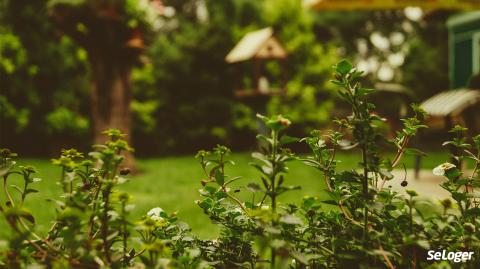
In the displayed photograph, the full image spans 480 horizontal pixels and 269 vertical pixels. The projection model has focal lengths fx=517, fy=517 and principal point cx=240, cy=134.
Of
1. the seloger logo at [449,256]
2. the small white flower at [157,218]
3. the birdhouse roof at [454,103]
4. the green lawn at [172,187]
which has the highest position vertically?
the birdhouse roof at [454,103]

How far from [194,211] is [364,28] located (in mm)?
19620

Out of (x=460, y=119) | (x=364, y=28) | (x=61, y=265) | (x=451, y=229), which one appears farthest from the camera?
(x=364, y=28)

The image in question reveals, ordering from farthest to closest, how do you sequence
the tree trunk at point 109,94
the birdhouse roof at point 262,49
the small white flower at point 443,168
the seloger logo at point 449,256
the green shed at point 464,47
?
the birdhouse roof at point 262,49 < the green shed at point 464,47 < the tree trunk at point 109,94 < the small white flower at point 443,168 < the seloger logo at point 449,256

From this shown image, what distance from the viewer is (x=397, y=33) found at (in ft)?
80.4

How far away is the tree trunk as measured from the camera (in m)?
8.45

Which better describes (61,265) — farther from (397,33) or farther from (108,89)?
(397,33)

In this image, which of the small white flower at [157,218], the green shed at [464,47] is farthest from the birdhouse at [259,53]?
the small white flower at [157,218]

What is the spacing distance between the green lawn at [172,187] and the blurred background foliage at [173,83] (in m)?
1.51

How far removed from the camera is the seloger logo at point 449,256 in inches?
61.4

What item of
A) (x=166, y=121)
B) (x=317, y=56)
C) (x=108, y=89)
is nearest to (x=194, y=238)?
(x=108, y=89)

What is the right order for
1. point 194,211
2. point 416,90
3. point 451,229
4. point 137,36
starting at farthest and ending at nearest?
point 416,90, point 137,36, point 194,211, point 451,229

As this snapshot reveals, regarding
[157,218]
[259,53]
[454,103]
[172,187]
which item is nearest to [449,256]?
[157,218]

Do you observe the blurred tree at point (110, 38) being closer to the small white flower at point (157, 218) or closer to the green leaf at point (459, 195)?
the small white flower at point (157, 218)

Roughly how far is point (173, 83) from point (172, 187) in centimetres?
Result: 664
